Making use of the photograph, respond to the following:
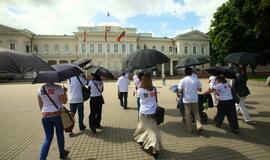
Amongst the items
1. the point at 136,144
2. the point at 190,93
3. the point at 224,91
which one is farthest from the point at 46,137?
the point at 224,91

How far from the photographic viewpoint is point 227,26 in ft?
117

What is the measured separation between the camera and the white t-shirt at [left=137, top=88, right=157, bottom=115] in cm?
549

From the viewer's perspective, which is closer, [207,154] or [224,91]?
[207,154]

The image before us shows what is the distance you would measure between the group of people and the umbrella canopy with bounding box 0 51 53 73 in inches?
39.6

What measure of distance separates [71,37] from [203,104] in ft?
206

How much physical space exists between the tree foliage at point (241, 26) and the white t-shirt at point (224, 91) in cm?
1190

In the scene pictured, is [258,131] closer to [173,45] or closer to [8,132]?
[8,132]

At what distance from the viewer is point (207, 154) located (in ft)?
17.7

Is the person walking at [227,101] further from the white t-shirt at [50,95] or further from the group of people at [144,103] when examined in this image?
the white t-shirt at [50,95]

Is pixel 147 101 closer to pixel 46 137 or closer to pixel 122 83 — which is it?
pixel 46 137

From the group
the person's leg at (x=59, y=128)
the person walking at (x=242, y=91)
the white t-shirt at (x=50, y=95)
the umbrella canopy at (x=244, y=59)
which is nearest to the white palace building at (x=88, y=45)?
the umbrella canopy at (x=244, y=59)

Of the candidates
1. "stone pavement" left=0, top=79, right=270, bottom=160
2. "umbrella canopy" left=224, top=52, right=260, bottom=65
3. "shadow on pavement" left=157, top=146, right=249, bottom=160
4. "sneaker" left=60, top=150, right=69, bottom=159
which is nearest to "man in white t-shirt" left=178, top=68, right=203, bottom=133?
"stone pavement" left=0, top=79, right=270, bottom=160

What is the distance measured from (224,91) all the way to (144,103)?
2.95 metres

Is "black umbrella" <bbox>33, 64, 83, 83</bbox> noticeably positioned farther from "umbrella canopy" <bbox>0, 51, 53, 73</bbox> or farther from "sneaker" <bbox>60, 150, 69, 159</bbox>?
"sneaker" <bbox>60, 150, 69, 159</bbox>
